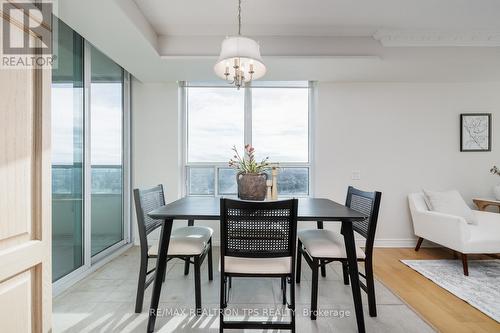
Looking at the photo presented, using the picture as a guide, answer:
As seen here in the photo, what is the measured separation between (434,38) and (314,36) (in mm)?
1278

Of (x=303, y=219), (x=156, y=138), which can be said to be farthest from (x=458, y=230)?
(x=156, y=138)

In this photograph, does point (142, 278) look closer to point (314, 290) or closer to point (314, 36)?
point (314, 290)

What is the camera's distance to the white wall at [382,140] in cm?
331

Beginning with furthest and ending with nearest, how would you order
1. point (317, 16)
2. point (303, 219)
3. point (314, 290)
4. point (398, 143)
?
point (398, 143), point (317, 16), point (314, 290), point (303, 219)

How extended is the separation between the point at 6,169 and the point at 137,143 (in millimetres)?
2645

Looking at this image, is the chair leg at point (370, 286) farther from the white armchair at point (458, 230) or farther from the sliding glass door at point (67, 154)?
the sliding glass door at point (67, 154)

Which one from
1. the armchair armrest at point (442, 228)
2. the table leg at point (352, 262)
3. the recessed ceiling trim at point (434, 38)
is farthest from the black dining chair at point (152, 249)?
the recessed ceiling trim at point (434, 38)

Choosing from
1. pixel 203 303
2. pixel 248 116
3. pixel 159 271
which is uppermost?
pixel 248 116

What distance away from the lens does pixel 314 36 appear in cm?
262

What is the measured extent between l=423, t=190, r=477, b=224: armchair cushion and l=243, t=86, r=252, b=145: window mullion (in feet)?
7.96

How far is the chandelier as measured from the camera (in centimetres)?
169

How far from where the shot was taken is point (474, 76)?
3129 millimetres

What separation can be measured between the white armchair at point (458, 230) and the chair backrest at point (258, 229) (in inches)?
84.0

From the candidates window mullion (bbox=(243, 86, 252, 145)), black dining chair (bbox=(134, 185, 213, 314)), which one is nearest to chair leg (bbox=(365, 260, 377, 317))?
black dining chair (bbox=(134, 185, 213, 314))
